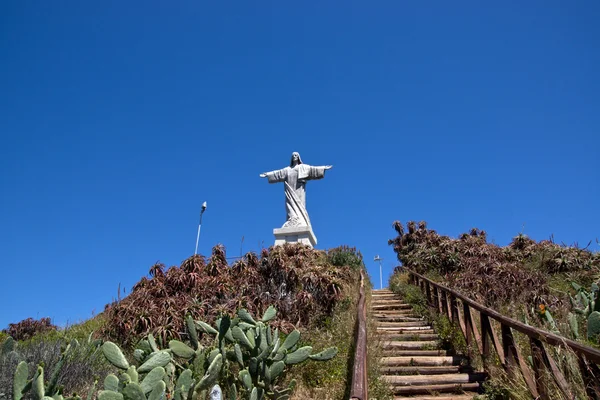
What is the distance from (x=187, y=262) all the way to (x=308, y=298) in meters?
3.49

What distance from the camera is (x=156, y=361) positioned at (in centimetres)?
377

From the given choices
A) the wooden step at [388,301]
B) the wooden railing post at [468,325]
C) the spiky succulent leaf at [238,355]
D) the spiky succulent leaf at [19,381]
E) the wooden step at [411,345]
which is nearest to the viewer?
the spiky succulent leaf at [19,381]

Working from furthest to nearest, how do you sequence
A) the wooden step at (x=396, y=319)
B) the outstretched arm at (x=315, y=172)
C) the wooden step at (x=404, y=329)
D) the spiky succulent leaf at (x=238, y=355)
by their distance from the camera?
1. the outstretched arm at (x=315, y=172)
2. the wooden step at (x=396, y=319)
3. the wooden step at (x=404, y=329)
4. the spiky succulent leaf at (x=238, y=355)

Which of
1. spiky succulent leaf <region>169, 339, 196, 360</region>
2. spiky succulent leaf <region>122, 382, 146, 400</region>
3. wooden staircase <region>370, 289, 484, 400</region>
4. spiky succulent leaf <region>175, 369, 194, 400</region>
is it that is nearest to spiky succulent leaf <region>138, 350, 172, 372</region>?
spiky succulent leaf <region>175, 369, 194, 400</region>

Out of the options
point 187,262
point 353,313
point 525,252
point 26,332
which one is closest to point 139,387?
point 353,313

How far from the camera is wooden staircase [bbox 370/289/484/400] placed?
5.86 meters

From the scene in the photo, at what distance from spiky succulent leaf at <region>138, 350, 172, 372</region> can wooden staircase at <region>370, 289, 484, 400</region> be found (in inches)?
130

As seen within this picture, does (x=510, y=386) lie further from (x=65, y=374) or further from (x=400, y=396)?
(x=65, y=374)

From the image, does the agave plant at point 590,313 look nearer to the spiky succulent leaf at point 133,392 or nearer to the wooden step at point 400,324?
the wooden step at point 400,324

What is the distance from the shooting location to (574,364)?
3943 mm

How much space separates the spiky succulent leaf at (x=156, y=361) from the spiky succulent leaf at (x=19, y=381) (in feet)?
2.97

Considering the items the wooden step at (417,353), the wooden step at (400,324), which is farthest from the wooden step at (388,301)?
the wooden step at (417,353)

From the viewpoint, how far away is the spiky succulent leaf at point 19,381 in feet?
10.3

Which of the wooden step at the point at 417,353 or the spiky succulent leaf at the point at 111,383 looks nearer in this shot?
the spiky succulent leaf at the point at 111,383
